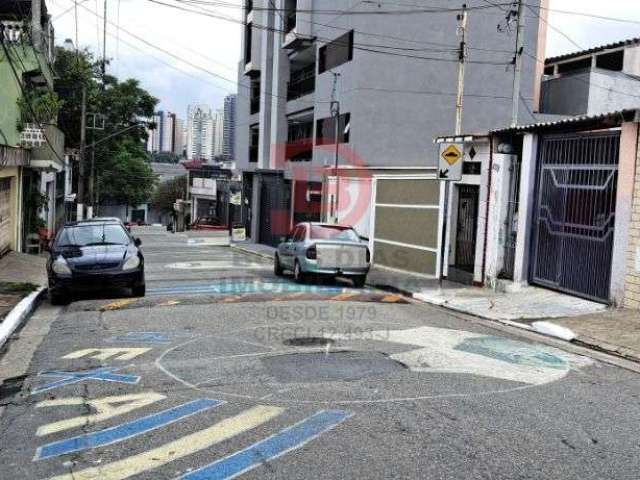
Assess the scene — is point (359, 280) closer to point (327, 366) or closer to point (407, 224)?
point (407, 224)

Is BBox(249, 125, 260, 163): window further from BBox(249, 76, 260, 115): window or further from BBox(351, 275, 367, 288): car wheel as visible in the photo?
BBox(351, 275, 367, 288): car wheel

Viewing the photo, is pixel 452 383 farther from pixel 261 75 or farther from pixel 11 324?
pixel 261 75

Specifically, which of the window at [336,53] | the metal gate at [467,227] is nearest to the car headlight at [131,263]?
the metal gate at [467,227]

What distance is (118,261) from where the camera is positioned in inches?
517

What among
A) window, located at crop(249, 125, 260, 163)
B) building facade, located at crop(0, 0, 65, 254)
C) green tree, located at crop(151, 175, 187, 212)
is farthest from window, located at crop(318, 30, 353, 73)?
green tree, located at crop(151, 175, 187, 212)

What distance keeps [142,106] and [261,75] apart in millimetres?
15354

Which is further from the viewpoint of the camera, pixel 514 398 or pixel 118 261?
pixel 118 261

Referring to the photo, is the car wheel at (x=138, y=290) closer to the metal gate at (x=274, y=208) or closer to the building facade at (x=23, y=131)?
the building facade at (x=23, y=131)

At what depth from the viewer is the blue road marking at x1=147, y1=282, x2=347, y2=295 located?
1461cm

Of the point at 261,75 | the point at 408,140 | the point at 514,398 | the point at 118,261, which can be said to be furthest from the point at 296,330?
the point at 261,75

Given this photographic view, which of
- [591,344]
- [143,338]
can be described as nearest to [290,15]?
[143,338]

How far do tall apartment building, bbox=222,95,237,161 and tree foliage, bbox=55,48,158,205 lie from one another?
13.0 m

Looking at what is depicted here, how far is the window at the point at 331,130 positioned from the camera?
93.9ft

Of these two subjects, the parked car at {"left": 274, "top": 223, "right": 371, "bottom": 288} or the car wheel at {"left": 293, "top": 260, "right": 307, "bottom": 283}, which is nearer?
the parked car at {"left": 274, "top": 223, "right": 371, "bottom": 288}
